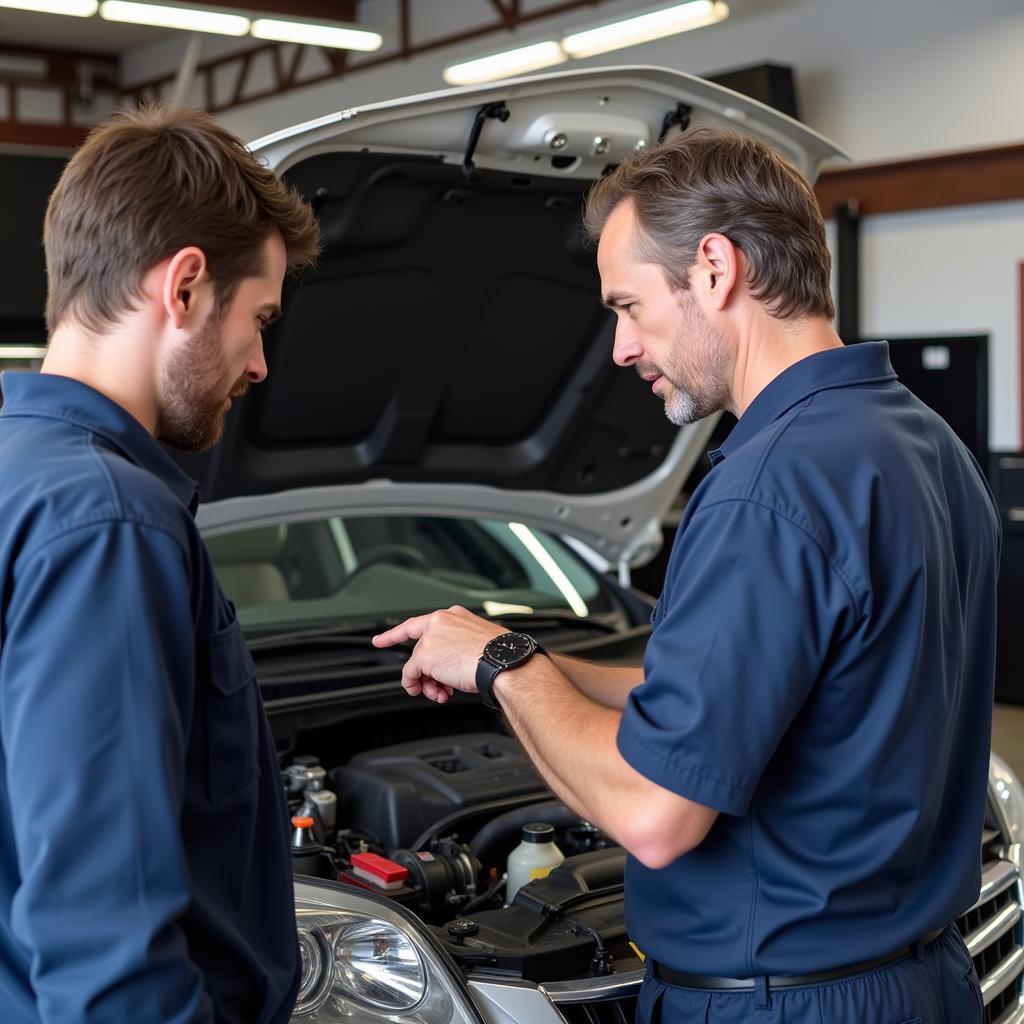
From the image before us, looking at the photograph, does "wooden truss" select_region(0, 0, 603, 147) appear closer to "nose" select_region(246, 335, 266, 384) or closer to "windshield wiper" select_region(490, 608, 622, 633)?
"windshield wiper" select_region(490, 608, 622, 633)

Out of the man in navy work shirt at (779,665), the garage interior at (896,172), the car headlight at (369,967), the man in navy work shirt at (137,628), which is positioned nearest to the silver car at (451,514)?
the car headlight at (369,967)

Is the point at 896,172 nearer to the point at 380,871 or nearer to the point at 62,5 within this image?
the point at 62,5

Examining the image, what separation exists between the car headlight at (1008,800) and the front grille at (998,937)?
0.28 feet

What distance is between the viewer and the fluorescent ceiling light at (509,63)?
7.80 meters

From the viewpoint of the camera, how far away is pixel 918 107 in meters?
7.23

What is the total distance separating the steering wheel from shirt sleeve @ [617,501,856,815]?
1770 mm

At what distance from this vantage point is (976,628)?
1471 mm

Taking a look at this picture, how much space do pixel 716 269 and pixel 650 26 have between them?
6.40 m

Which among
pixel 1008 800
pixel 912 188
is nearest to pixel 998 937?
pixel 1008 800

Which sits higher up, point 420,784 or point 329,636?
point 329,636

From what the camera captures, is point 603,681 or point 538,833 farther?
point 538,833

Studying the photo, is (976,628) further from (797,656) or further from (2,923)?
(2,923)

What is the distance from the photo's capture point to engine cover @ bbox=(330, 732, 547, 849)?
2.12m

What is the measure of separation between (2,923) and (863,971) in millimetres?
853
